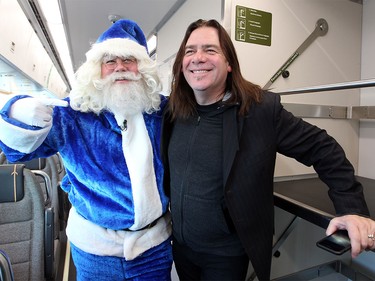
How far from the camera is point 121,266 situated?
1.02 m

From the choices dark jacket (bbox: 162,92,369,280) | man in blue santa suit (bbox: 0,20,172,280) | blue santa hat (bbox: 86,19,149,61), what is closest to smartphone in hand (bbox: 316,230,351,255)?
dark jacket (bbox: 162,92,369,280)

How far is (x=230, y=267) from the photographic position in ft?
3.21

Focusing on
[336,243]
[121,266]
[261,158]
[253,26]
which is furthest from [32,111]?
[253,26]

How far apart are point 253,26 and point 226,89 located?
593mm

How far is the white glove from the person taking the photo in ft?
2.67

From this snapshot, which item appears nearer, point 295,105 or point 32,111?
point 32,111

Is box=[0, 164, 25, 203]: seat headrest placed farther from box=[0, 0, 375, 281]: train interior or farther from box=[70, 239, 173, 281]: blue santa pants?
box=[70, 239, 173, 281]: blue santa pants

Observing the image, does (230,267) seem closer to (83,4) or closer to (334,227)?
(334,227)

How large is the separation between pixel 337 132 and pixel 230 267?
1204 mm

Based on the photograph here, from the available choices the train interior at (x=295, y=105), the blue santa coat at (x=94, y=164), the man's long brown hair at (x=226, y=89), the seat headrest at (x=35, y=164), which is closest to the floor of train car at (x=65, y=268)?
the train interior at (x=295, y=105)

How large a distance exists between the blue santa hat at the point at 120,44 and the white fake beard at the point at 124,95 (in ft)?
0.33

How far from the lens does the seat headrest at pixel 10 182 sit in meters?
1.35

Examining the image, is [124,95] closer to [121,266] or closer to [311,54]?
[121,266]

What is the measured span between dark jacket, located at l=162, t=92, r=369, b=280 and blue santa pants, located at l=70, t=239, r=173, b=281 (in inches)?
15.8
